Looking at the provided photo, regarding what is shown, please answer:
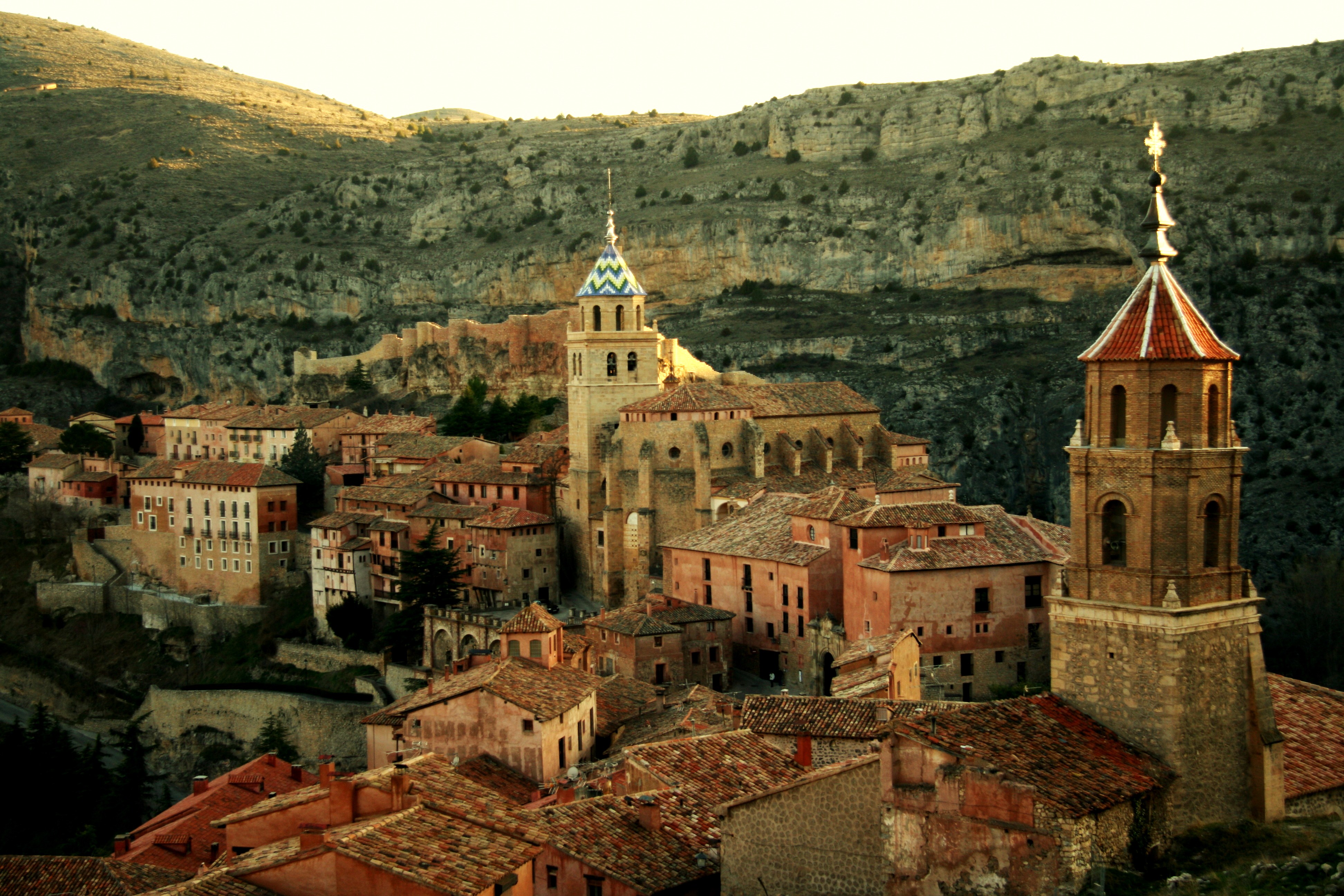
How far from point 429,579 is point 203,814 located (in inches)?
755

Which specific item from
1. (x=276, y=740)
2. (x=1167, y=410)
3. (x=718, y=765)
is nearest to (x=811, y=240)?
(x=276, y=740)

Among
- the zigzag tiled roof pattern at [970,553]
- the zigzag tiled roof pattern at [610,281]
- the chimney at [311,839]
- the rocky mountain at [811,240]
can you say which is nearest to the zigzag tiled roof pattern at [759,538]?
the zigzag tiled roof pattern at [970,553]

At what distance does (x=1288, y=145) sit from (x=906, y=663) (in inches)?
2347

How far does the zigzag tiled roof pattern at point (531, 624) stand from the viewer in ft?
112

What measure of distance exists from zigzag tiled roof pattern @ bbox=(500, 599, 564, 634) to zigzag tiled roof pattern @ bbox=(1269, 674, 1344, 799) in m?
16.0

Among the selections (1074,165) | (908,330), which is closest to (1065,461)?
(908,330)

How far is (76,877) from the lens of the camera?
2203cm

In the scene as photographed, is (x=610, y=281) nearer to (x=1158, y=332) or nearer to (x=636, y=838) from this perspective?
(x=636, y=838)

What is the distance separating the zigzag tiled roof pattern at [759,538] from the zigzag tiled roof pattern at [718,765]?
1502cm

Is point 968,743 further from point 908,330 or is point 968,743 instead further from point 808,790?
point 908,330

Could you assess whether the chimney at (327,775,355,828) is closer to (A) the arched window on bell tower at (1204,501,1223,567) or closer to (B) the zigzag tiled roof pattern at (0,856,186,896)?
(B) the zigzag tiled roof pattern at (0,856,186,896)

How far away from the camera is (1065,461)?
69.7 meters

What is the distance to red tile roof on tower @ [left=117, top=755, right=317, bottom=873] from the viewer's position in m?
26.4

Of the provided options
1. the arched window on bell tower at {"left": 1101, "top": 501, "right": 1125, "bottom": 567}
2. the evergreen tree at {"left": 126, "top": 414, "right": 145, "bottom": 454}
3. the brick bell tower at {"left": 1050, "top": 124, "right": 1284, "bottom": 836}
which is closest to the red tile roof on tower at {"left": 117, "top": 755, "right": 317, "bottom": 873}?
the brick bell tower at {"left": 1050, "top": 124, "right": 1284, "bottom": 836}
